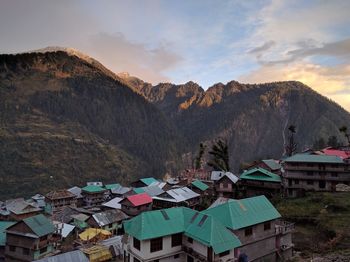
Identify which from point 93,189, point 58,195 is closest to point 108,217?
point 58,195

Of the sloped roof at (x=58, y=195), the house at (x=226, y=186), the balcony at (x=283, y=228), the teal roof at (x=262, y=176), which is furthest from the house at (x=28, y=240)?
the teal roof at (x=262, y=176)

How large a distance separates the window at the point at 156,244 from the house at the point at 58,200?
5582cm

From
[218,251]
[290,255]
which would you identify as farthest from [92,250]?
[290,255]

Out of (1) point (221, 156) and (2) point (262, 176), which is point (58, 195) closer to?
(1) point (221, 156)

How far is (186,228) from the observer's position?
29047mm

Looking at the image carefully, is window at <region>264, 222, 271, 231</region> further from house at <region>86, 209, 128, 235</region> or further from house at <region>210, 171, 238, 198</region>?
house at <region>86, 209, 128, 235</region>

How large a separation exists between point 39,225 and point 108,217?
46.0ft

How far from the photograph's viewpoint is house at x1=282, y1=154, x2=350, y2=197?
51531mm

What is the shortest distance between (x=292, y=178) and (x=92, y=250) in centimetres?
3709

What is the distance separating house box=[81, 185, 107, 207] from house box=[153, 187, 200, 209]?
106 feet

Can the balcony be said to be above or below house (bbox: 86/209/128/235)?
above

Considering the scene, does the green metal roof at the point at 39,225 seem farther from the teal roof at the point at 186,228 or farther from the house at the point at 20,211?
the teal roof at the point at 186,228

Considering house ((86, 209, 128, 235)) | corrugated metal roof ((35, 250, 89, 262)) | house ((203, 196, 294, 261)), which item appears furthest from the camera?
house ((86, 209, 128, 235))

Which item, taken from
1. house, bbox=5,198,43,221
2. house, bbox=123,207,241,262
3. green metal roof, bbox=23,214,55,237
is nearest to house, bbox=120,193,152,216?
green metal roof, bbox=23,214,55,237
